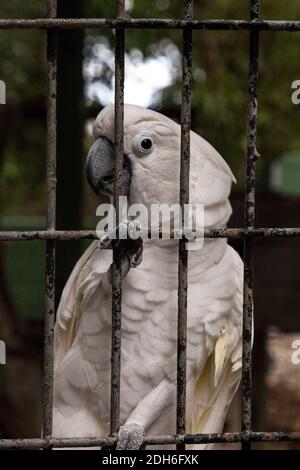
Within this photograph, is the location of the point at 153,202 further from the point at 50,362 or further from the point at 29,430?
the point at 29,430

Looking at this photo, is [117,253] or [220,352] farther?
[220,352]

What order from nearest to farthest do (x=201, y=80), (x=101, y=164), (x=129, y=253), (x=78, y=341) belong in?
1. (x=129, y=253)
2. (x=101, y=164)
3. (x=78, y=341)
4. (x=201, y=80)

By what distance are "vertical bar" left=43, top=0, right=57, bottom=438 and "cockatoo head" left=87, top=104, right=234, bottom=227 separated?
1.00ft

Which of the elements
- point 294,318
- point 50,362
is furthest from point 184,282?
point 294,318

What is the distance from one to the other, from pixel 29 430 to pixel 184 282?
2346 millimetres

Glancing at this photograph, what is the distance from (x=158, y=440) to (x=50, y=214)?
1.28 feet

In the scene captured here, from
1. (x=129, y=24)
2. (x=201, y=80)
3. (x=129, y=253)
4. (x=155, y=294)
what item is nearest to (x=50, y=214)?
(x=129, y=253)

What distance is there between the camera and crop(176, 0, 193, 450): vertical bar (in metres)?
1.09

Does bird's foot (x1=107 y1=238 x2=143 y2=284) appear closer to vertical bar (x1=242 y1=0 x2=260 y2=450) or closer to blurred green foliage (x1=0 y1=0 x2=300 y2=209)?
vertical bar (x1=242 y1=0 x2=260 y2=450)

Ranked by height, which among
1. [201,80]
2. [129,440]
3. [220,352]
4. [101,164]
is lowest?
[129,440]

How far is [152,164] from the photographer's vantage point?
1.43 metres

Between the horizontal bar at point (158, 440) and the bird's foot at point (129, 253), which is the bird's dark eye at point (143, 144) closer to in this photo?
the bird's foot at point (129, 253)

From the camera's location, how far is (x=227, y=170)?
1.49m

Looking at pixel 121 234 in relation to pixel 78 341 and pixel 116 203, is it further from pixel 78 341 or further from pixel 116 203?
pixel 78 341
